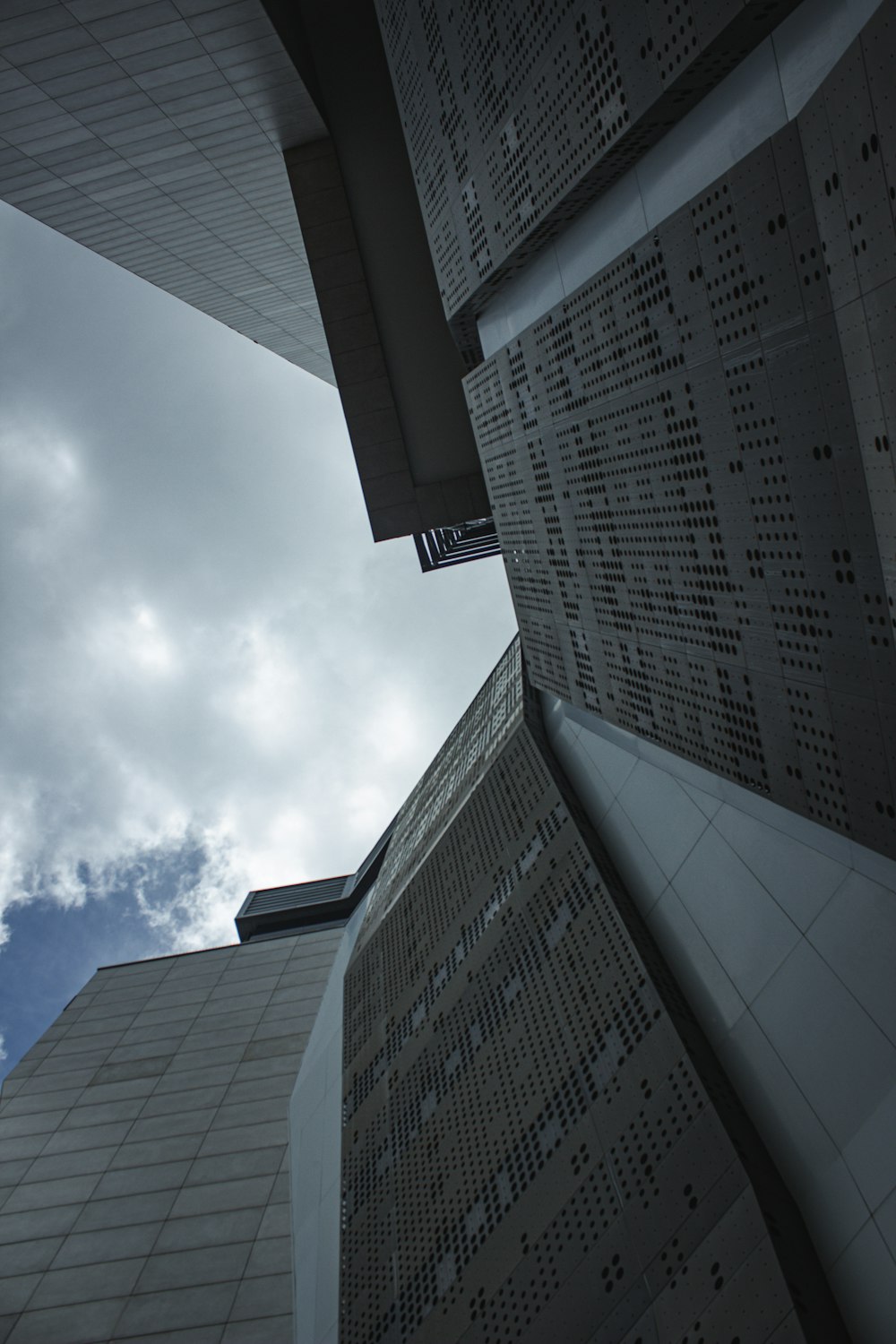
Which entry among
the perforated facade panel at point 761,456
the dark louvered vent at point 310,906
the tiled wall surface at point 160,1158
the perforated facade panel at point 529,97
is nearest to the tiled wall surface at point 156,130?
the perforated facade panel at point 529,97

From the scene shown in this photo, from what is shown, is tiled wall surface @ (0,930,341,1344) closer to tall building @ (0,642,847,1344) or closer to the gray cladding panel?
tall building @ (0,642,847,1344)

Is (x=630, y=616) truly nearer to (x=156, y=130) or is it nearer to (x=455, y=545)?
(x=156, y=130)

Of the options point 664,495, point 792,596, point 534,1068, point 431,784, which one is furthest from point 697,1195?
point 431,784

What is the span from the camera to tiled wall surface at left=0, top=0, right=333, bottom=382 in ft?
35.0

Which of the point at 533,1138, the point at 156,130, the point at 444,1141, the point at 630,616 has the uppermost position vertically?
the point at 156,130

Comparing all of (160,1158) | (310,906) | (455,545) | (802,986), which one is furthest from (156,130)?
(310,906)

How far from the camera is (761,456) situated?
16.6 feet

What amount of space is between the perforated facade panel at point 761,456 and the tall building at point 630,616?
1.1 inches

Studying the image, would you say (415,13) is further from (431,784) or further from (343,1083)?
(431,784)

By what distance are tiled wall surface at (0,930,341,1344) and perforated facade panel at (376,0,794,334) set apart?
14513 mm

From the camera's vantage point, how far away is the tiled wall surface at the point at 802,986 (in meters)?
4.72

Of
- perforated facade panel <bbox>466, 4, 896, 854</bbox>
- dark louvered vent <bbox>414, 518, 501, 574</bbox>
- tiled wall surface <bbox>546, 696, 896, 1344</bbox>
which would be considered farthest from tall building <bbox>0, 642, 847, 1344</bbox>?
dark louvered vent <bbox>414, 518, 501, 574</bbox>

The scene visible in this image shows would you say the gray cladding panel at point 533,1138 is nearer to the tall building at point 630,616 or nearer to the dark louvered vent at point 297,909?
the tall building at point 630,616

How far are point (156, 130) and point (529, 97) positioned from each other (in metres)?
8.06
